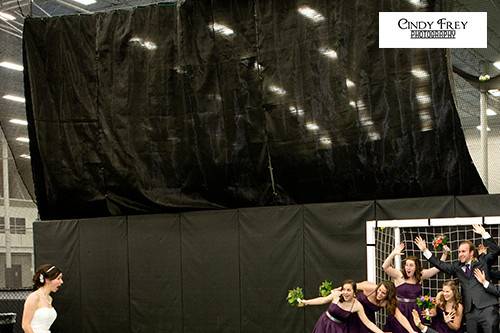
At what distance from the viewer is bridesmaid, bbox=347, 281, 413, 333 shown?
771 centimetres

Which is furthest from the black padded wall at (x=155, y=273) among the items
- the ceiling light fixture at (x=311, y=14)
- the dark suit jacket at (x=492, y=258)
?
the dark suit jacket at (x=492, y=258)

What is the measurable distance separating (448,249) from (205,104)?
4619 mm

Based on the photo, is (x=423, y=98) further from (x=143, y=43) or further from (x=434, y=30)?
(x=143, y=43)

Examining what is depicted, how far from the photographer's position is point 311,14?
396 inches

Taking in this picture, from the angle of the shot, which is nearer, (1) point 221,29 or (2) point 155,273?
(1) point 221,29

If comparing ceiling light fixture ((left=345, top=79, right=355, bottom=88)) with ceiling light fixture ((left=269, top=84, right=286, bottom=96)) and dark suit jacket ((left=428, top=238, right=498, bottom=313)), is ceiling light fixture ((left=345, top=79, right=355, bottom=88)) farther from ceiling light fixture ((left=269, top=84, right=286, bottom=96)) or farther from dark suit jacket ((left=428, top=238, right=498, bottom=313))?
dark suit jacket ((left=428, top=238, right=498, bottom=313))

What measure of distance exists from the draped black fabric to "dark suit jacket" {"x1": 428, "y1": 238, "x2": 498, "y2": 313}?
4.69 feet

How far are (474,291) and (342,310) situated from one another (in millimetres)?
1624

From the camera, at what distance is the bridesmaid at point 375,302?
771 centimetres

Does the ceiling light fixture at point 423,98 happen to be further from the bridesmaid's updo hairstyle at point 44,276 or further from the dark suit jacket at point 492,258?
the bridesmaid's updo hairstyle at point 44,276

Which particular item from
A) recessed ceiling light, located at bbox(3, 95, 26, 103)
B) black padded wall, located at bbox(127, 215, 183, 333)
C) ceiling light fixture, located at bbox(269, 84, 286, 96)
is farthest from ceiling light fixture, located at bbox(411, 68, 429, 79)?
recessed ceiling light, located at bbox(3, 95, 26, 103)

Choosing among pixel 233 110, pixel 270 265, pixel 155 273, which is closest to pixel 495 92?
pixel 233 110

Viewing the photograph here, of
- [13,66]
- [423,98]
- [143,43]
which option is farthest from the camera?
[13,66]

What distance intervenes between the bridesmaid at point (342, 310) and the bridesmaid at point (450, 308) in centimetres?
85
